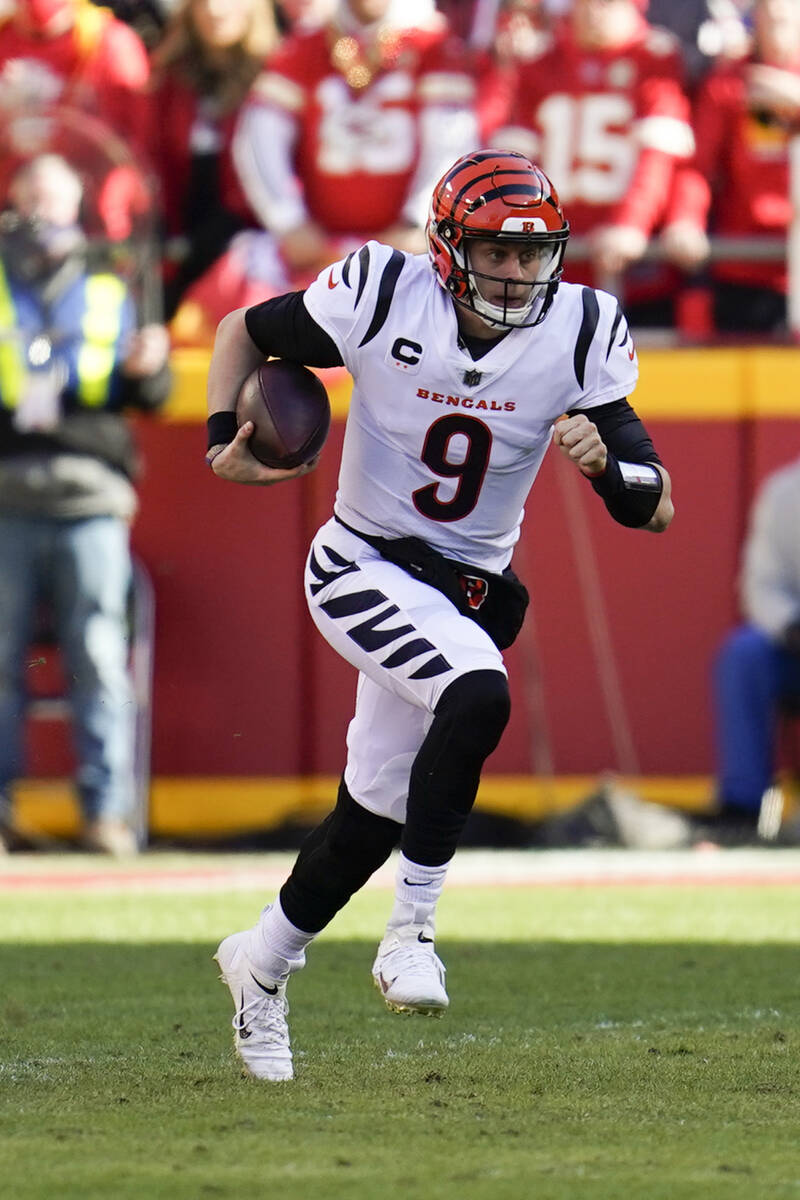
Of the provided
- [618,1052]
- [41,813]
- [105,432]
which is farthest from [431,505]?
[41,813]

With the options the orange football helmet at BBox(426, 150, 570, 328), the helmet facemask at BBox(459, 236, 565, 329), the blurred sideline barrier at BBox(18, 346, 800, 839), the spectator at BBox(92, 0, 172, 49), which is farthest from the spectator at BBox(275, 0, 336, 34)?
the helmet facemask at BBox(459, 236, 565, 329)

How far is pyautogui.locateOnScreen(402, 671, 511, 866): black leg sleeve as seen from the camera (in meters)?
4.24

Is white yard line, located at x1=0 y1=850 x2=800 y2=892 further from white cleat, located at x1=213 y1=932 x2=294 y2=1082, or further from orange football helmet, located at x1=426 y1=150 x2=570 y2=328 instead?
orange football helmet, located at x1=426 y1=150 x2=570 y2=328

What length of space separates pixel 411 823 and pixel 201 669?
5.59 metres

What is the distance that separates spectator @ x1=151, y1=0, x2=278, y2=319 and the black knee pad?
5.99 meters

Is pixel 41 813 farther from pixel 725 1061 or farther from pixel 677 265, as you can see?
pixel 725 1061

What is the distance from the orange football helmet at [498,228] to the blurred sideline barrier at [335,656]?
16.6ft

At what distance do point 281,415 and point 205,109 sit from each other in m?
5.55

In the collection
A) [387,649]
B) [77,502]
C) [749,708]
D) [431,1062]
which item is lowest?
[749,708]

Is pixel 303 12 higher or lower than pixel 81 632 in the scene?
higher

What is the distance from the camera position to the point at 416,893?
4.42 m

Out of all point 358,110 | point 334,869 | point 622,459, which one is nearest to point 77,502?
point 358,110

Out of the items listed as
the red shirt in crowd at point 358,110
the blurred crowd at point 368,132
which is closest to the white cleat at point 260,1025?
the blurred crowd at point 368,132

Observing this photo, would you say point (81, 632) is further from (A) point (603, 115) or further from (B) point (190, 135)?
(A) point (603, 115)
